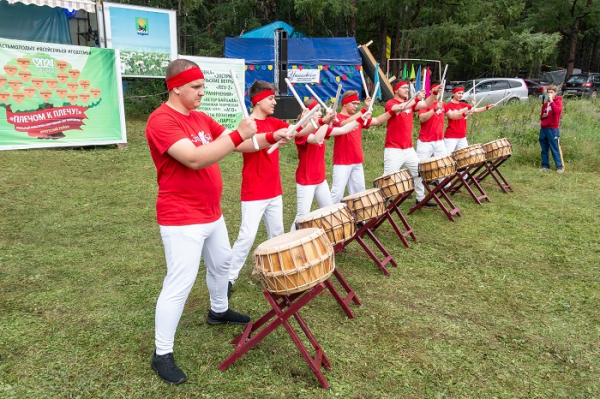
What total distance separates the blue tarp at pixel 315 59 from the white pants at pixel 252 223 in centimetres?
1407

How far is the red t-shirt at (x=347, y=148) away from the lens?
19.1 ft

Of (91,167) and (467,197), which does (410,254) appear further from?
(91,167)

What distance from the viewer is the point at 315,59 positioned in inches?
707

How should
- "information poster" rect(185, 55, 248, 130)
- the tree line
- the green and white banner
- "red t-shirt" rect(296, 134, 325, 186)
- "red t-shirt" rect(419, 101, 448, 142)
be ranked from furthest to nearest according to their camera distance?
the tree line → "information poster" rect(185, 55, 248, 130) → the green and white banner → "red t-shirt" rect(419, 101, 448, 142) → "red t-shirt" rect(296, 134, 325, 186)

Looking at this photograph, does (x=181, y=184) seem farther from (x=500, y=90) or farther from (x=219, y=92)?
(x=500, y=90)

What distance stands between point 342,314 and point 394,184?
1.93 meters

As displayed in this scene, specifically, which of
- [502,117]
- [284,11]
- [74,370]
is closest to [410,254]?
[74,370]

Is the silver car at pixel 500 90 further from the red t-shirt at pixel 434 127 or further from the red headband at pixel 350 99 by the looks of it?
the red headband at pixel 350 99

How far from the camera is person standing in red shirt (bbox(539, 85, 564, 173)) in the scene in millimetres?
9664

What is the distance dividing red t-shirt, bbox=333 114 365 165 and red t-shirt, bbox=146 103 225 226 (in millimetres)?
3073

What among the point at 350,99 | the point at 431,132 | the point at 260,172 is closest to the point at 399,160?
the point at 431,132

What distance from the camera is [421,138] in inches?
309

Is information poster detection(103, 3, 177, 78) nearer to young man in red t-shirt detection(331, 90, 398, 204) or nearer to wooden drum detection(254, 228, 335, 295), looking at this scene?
young man in red t-shirt detection(331, 90, 398, 204)

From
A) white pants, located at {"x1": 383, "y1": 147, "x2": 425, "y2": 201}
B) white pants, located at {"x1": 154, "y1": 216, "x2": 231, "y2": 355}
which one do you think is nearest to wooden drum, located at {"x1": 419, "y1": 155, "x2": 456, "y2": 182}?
white pants, located at {"x1": 383, "y1": 147, "x2": 425, "y2": 201}
